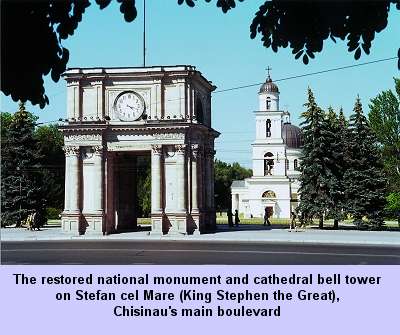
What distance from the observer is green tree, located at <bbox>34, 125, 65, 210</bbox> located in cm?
3322

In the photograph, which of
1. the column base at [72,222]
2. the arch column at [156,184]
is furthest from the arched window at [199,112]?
the column base at [72,222]

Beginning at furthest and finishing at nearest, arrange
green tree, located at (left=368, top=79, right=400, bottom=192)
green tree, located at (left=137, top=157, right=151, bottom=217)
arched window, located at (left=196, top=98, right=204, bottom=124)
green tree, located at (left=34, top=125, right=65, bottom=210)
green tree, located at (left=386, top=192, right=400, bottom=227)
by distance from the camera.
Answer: green tree, located at (left=137, top=157, right=151, bottom=217)
green tree, located at (left=34, top=125, right=65, bottom=210)
green tree, located at (left=386, top=192, right=400, bottom=227)
arched window, located at (left=196, top=98, right=204, bottom=124)
green tree, located at (left=368, top=79, right=400, bottom=192)

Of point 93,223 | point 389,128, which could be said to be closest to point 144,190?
point 93,223

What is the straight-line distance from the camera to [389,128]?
85.7 feet

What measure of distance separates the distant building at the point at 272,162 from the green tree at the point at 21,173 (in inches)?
726

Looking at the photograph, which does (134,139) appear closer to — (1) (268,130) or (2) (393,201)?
(2) (393,201)

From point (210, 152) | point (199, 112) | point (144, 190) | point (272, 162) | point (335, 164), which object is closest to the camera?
point (199, 112)

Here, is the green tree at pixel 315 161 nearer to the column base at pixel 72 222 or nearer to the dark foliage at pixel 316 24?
the column base at pixel 72 222

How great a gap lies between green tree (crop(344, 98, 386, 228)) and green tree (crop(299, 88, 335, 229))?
4.56ft

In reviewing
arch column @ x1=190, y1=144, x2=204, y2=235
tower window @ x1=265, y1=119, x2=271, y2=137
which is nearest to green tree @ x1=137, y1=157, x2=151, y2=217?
tower window @ x1=265, y1=119, x2=271, y2=137

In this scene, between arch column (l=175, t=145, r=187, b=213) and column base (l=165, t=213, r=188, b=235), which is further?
arch column (l=175, t=145, r=187, b=213)

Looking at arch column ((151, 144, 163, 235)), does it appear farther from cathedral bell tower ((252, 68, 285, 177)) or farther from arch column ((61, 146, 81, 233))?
cathedral bell tower ((252, 68, 285, 177))

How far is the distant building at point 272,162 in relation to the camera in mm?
43938

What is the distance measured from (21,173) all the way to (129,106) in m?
9.50
